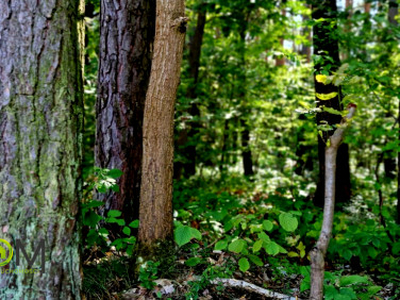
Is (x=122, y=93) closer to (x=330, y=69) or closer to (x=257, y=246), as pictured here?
(x=257, y=246)

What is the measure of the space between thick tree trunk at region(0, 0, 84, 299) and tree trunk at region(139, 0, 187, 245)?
79 cm

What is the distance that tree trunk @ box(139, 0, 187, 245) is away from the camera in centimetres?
255

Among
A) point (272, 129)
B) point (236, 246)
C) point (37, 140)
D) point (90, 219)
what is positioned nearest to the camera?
point (37, 140)

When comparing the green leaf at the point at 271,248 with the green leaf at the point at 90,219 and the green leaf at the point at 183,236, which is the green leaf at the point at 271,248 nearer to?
the green leaf at the point at 183,236

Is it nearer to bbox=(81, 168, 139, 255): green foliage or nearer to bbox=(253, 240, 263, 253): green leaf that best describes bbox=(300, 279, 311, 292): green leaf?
bbox=(253, 240, 263, 253): green leaf

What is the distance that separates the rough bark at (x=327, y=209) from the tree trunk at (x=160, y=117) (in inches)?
46.6

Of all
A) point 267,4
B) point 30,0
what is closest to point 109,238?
point 30,0

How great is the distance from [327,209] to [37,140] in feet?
5.01

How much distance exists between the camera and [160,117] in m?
2.56

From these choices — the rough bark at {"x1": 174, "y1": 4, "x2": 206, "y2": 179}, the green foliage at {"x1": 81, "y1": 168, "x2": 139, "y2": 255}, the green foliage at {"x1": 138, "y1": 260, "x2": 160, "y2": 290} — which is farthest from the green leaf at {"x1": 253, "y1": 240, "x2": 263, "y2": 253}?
the rough bark at {"x1": 174, "y1": 4, "x2": 206, "y2": 179}

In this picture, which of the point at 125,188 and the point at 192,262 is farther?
the point at 125,188

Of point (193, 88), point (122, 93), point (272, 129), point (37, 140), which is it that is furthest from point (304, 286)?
point (272, 129)

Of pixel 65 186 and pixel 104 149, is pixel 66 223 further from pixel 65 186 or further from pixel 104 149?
pixel 104 149

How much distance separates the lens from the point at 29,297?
68.7 inches
